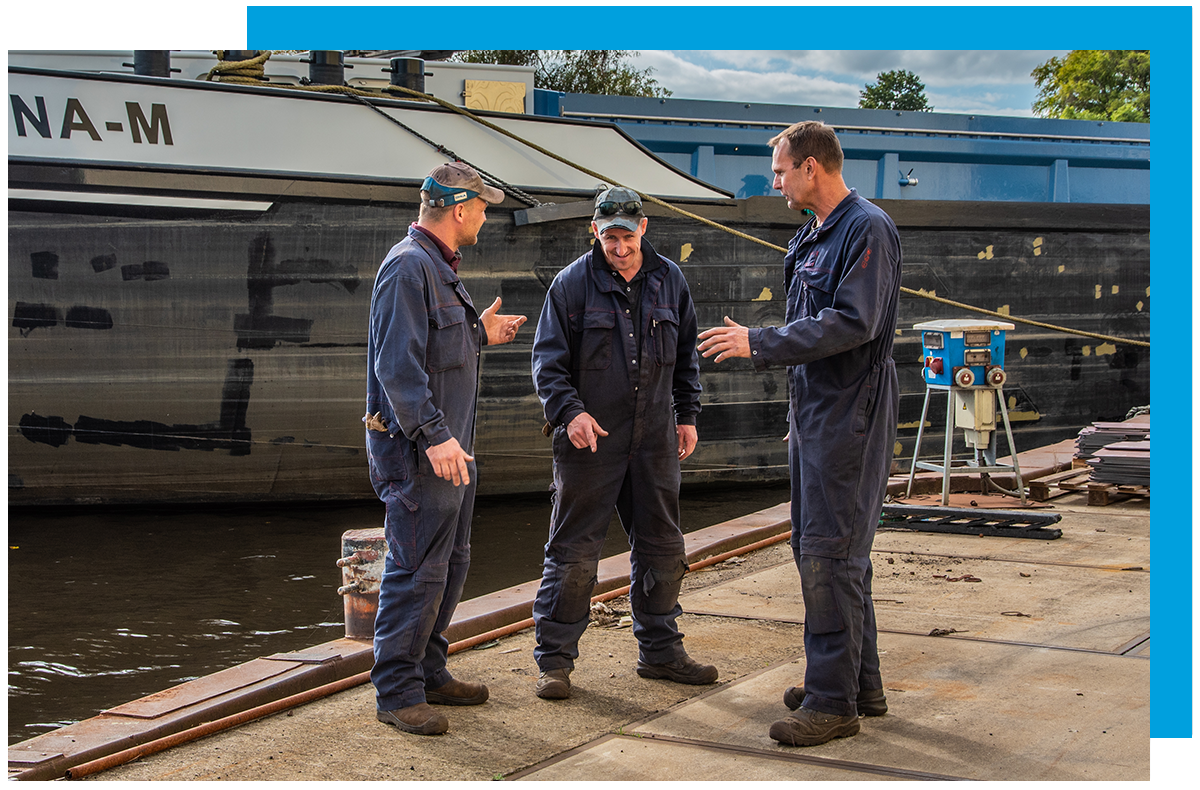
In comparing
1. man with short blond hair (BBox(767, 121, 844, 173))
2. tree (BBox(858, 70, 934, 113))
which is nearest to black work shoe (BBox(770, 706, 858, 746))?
man with short blond hair (BBox(767, 121, 844, 173))

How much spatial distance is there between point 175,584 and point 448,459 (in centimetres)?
370

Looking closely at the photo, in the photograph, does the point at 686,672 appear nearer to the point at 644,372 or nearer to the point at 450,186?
the point at 644,372

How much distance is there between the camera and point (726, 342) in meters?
2.96

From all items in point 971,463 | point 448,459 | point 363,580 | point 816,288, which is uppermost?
point 816,288

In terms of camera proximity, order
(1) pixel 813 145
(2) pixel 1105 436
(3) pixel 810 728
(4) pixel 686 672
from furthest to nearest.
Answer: (2) pixel 1105 436
(4) pixel 686 672
(1) pixel 813 145
(3) pixel 810 728

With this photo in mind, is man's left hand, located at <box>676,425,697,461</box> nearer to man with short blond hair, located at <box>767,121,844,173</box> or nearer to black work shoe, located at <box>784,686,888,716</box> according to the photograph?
black work shoe, located at <box>784,686,888,716</box>

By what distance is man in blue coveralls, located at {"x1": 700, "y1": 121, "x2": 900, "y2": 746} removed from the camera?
2959 millimetres

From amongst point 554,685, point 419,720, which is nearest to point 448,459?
point 419,720

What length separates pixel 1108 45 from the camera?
283 cm

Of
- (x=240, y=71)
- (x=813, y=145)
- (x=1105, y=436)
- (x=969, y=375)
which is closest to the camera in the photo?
(x=813, y=145)

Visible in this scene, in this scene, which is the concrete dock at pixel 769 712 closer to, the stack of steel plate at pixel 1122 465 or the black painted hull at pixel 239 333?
the stack of steel plate at pixel 1122 465

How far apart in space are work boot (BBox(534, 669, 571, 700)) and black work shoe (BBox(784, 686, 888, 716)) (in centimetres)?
68

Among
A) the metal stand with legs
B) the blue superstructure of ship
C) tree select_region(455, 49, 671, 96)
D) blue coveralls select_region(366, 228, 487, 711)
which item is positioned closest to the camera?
blue coveralls select_region(366, 228, 487, 711)

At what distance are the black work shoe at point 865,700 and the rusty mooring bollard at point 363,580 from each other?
1.53 metres
